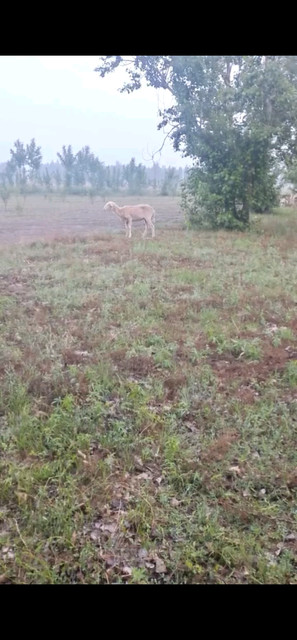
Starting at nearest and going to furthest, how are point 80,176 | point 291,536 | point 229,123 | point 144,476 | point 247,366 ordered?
point 291,536 < point 144,476 < point 247,366 < point 229,123 < point 80,176

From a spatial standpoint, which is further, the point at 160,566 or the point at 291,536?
the point at 291,536

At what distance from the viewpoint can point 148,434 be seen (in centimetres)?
332

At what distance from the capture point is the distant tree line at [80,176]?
109 feet

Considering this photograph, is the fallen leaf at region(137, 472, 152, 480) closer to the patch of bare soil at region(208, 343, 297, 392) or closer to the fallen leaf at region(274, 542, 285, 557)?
the fallen leaf at region(274, 542, 285, 557)

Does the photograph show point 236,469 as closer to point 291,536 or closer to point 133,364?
point 291,536

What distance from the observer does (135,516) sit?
101 inches

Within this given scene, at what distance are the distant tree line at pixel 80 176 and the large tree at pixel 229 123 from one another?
16981 millimetres

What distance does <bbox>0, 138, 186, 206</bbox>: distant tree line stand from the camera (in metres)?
33.2

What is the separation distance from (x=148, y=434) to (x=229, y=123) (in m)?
12.0

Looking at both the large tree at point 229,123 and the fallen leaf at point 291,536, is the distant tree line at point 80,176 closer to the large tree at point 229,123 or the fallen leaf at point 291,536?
the large tree at point 229,123

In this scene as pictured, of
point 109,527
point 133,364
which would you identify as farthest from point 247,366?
point 109,527

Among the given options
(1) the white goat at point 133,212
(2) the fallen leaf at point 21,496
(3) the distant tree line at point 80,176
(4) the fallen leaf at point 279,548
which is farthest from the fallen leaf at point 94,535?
(3) the distant tree line at point 80,176

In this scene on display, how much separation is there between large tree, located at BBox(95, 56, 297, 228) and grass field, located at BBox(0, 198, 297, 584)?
24.8 ft
